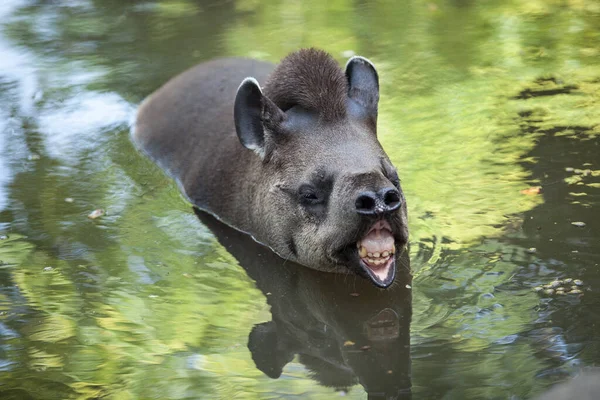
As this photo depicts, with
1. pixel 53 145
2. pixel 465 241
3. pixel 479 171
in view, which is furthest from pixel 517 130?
pixel 53 145

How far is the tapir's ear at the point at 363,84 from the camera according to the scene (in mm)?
7758

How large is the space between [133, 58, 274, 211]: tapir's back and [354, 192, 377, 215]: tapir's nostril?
206cm

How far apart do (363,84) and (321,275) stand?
63.5 inches

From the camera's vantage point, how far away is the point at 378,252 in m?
6.63

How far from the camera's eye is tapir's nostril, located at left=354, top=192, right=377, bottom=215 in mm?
6348

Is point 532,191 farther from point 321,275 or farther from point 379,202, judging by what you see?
point 379,202

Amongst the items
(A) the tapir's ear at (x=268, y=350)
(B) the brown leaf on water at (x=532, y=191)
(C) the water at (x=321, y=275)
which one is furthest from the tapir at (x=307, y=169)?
(B) the brown leaf on water at (x=532, y=191)

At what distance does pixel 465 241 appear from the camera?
7.35 meters

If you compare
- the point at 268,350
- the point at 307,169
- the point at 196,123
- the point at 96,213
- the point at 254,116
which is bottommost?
the point at 96,213

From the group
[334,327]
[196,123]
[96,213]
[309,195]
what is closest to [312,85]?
[309,195]

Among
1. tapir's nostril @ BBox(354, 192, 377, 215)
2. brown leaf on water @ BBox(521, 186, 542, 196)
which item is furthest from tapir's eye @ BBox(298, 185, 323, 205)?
brown leaf on water @ BBox(521, 186, 542, 196)

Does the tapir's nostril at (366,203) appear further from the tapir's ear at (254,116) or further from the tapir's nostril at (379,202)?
the tapir's ear at (254,116)

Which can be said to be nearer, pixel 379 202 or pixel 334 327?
pixel 379 202

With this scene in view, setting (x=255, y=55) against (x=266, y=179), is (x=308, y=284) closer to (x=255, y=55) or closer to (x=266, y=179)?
(x=266, y=179)
